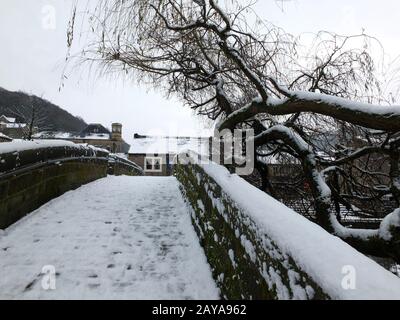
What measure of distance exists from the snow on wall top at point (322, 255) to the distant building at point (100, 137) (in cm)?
6557

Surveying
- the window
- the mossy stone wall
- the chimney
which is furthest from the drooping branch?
the chimney

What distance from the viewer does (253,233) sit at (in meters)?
2.25

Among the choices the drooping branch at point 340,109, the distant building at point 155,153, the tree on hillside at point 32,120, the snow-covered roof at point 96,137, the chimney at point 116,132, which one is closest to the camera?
the drooping branch at point 340,109

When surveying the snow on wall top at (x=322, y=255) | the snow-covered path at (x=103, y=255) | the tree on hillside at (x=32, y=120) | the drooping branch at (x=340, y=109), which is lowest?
the snow-covered path at (x=103, y=255)

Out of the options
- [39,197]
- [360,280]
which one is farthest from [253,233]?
[39,197]

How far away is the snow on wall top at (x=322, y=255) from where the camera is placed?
130 centimetres

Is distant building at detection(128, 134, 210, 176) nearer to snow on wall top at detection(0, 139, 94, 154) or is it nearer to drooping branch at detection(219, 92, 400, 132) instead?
snow on wall top at detection(0, 139, 94, 154)

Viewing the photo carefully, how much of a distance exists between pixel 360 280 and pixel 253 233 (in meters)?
0.96

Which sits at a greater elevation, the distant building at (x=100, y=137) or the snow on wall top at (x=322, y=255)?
the distant building at (x=100, y=137)

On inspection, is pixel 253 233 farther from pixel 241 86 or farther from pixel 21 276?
pixel 241 86

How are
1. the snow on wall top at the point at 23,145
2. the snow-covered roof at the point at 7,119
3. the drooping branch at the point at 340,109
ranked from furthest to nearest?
the snow-covered roof at the point at 7,119
the snow on wall top at the point at 23,145
the drooping branch at the point at 340,109

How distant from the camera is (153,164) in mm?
49031

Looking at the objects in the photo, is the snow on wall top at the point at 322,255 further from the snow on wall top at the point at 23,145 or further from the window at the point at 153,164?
the window at the point at 153,164

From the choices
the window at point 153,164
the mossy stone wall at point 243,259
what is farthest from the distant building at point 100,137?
the mossy stone wall at point 243,259
